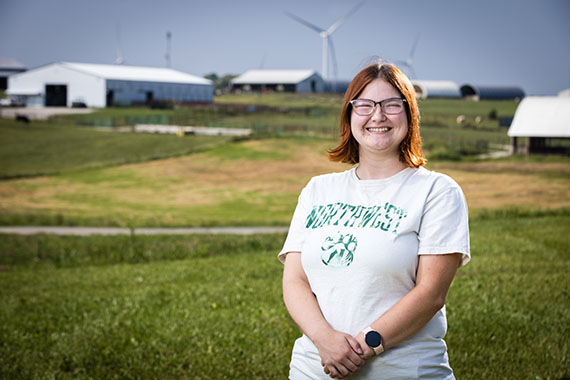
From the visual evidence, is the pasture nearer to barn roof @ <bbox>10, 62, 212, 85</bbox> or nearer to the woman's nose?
the woman's nose

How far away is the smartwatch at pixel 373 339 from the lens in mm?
2617

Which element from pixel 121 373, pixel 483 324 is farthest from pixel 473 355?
pixel 121 373

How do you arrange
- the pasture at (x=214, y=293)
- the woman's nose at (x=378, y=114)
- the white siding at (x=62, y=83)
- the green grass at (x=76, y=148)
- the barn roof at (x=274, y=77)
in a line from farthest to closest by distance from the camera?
the barn roof at (x=274, y=77), the white siding at (x=62, y=83), the green grass at (x=76, y=148), the pasture at (x=214, y=293), the woman's nose at (x=378, y=114)

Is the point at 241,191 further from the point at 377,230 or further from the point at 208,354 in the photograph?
the point at 377,230

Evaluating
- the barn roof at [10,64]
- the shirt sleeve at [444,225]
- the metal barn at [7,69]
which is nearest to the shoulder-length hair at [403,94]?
the shirt sleeve at [444,225]

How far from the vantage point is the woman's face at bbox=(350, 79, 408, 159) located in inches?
112

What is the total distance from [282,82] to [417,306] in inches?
4016

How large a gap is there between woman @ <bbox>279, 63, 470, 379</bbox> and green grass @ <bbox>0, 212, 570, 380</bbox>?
239cm

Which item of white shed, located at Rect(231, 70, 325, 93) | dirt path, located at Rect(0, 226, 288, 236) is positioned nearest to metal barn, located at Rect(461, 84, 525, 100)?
white shed, located at Rect(231, 70, 325, 93)

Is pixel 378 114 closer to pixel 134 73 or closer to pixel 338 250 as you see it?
pixel 338 250

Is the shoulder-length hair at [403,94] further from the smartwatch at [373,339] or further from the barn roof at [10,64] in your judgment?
the barn roof at [10,64]

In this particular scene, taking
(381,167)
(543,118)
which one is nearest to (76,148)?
(543,118)

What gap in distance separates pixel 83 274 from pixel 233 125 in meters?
54.1

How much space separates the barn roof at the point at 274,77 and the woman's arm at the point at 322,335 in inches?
3945
